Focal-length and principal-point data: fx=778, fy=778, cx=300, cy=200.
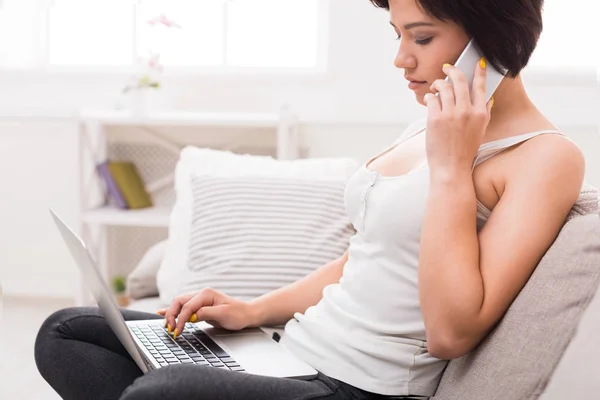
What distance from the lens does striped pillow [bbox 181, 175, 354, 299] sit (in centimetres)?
196

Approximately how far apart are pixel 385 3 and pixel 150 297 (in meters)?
1.24

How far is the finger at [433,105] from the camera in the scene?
110 cm

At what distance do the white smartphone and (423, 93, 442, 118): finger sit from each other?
41 mm

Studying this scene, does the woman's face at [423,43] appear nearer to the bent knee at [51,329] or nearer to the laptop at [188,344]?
the laptop at [188,344]

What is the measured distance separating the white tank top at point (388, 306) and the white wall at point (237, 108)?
84.6 inches

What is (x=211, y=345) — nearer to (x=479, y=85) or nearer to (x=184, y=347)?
(x=184, y=347)

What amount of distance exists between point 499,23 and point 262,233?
1.03m

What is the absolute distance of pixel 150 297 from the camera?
2242 mm

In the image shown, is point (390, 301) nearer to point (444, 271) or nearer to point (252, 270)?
point (444, 271)

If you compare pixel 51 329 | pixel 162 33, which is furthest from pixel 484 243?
pixel 162 33

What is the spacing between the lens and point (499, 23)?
44.1 inches

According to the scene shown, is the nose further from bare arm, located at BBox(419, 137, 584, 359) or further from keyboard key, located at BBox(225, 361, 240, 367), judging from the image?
keyboard key, located at BBox(225, 361, 240, 367)

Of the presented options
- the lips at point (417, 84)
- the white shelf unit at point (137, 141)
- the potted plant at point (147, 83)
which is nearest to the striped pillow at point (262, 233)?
the lips at point (417, 84)

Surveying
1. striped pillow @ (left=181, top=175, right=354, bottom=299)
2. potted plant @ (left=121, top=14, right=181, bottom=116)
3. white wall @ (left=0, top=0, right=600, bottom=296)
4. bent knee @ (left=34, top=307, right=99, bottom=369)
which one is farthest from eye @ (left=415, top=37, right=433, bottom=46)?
potted plant @ (left=121, top=14, right=181, bottom=116)
